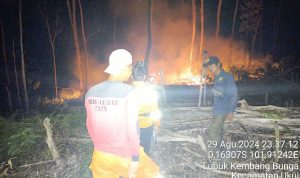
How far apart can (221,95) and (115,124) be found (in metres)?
3.73

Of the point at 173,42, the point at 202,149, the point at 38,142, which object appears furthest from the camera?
the point at 173,42

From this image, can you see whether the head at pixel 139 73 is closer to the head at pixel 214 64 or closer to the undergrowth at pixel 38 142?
the head at pixel 214 64

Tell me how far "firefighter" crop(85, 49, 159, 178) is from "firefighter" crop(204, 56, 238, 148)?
333 centimetres

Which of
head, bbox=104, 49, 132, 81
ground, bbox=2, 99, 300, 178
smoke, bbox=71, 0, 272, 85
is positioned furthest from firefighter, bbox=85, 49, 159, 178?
smoke, bbox=71, 0, 272, 85

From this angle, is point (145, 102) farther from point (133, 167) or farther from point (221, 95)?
point (133, 167)

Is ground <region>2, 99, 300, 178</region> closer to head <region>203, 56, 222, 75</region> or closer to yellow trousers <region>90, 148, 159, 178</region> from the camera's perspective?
head <region>203, 56, 222, 75</region>

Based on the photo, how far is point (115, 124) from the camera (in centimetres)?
303

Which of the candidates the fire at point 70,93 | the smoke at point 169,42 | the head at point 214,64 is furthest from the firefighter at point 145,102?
the smoke at point 169,42

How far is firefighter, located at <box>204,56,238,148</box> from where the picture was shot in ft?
19.5

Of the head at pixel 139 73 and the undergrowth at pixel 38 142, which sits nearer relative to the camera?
the head at pixel 139 73

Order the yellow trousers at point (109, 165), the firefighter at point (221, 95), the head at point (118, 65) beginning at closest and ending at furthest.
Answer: the yellow trousers at point (109, 165), the head at point (118, 65), the firefighter at point (221, 95)

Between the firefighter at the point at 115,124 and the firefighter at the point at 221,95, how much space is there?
3335 millimetres

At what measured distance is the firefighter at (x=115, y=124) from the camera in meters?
3.00

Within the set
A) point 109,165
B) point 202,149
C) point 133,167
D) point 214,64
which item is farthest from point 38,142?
point 214,64
